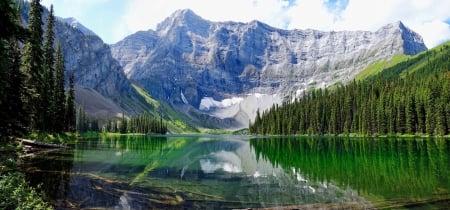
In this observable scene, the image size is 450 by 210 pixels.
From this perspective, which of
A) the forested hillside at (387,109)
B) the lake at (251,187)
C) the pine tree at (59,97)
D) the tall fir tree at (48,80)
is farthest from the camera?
the forested hillside at (387,109)

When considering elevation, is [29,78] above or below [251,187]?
above

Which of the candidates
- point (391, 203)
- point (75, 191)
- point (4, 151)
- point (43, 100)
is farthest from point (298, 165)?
point (43, 100)

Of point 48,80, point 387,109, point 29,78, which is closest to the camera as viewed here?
point 29,78

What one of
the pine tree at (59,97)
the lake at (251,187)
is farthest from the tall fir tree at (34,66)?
the lake at (251,187)

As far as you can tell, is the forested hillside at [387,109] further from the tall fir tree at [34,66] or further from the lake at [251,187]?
the tall fir tree at [34,66]

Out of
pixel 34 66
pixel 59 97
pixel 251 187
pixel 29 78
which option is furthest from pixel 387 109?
pixel 29 78

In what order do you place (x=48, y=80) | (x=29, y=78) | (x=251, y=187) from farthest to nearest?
(x=48, y=80) < (x=29, y=78) < (x=251, y=187)

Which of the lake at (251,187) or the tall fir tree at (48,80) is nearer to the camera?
the lake at (251,187)

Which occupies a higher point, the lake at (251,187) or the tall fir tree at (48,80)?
the tall fir tree at (48,80)

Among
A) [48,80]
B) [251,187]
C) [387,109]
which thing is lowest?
[251,187]

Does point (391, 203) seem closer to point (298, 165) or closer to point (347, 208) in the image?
point (347, 208)

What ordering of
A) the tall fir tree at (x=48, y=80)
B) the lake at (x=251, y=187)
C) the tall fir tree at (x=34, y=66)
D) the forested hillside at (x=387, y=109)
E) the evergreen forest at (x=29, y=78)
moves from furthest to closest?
the forested hillside at (x=387, y=109)
the tall fir tree at (x=48, y=80)
the tall fir tree at (x=34, y=66)
the lake at (x=251, y=187)
the evergreen forest at (x=29, y=78)

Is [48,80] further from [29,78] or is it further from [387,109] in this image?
[387,109]

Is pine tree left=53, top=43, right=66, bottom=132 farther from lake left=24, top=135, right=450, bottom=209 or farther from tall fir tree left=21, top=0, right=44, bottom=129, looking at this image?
lake left=24, top=135, right=450, bottom=209
